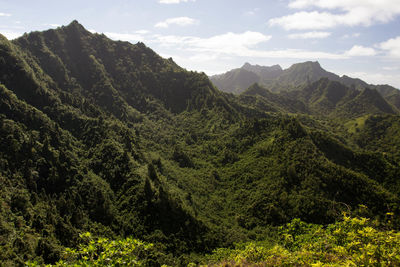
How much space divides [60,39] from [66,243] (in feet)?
563

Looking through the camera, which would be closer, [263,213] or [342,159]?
[263,213]

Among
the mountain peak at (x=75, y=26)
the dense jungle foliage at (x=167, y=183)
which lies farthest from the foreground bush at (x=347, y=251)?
the mountain peak at (x=75, y=26)

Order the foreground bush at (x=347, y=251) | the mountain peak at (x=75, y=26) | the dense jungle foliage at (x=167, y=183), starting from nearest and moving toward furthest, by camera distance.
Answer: the foreground bush at (x=347, y=251) < the dense jungle foliage at (x=167, y=183) < the mountain peak at (x=75, y=26)

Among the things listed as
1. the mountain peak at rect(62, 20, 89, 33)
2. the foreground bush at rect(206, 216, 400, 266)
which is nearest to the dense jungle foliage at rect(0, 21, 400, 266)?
the foreground bush at rect(206, 216, 400, 266)

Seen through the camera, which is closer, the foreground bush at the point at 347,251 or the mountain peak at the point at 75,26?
the foreground bush at the point at 347,251

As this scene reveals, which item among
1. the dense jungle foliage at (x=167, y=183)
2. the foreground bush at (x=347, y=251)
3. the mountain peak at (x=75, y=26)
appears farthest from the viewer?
the mountain peak at (x=75, y=26)

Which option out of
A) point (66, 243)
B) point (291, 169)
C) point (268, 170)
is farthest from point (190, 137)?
point (66, 243)

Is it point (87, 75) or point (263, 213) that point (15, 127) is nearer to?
point (263, 213)

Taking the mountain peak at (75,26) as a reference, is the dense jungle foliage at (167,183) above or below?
below

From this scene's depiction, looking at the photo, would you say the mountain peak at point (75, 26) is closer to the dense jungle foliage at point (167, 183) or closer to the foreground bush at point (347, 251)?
the dense jungle foliage at point (167, 183)

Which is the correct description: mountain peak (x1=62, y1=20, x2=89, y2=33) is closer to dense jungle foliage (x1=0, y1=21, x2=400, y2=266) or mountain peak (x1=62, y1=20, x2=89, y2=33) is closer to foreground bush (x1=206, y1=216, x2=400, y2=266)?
dense jungle foliage (x1=0, y1=21, x2=400, y2=266)

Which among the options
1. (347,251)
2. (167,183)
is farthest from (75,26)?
(347,251)

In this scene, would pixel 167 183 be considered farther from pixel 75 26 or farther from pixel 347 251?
pixel 75 26

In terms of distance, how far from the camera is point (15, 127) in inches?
3088
